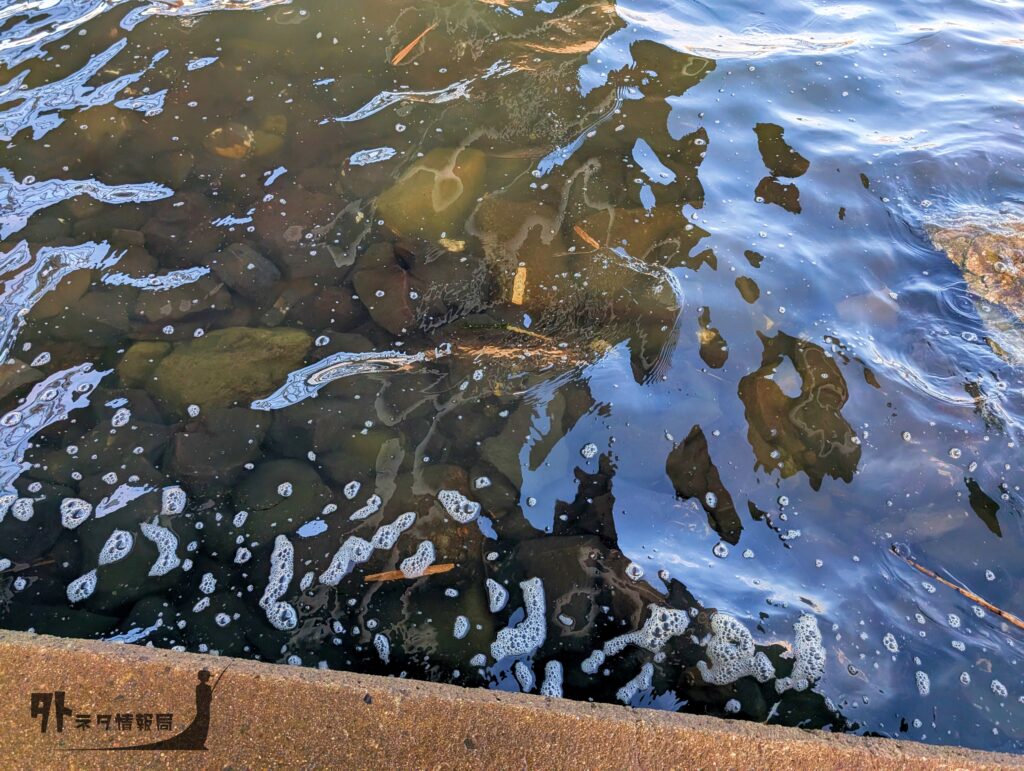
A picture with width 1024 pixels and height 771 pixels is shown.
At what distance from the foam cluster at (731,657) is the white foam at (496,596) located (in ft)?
2.23

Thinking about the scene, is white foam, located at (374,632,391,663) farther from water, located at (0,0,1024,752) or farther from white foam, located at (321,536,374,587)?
white foam, located at (321,536,374,587)

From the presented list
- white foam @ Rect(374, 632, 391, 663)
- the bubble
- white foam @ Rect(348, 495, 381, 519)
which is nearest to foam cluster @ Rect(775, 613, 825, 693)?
the bubble

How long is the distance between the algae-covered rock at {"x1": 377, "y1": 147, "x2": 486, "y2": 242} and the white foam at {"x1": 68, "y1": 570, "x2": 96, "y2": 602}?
203 cm

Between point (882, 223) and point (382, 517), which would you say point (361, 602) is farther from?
point (882, 223)

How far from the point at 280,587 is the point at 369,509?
0.41m

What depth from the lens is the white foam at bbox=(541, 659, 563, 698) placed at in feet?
7.59

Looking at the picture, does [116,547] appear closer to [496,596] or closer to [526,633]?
[496,596]

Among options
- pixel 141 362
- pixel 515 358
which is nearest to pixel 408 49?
pixel 515 358

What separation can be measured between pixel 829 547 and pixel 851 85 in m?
3.49

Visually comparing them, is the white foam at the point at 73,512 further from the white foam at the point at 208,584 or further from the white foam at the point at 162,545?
the white foam at the point at 208,584

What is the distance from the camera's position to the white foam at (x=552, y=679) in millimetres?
2312

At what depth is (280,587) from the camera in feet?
8.26

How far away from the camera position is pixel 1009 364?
3303mm

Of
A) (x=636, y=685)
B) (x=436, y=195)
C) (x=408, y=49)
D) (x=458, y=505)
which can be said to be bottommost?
(x=636, y=685)
